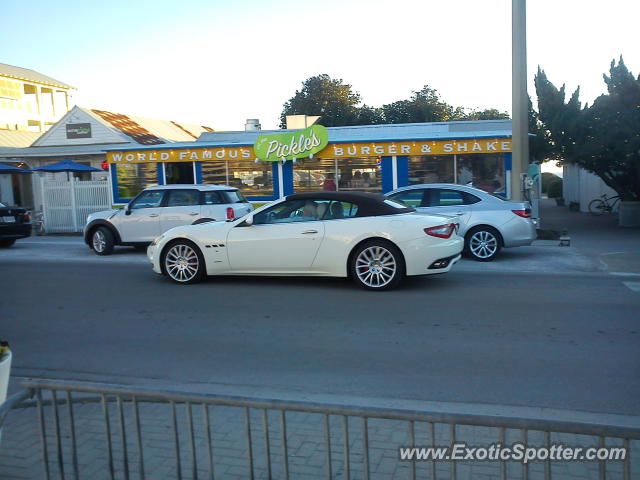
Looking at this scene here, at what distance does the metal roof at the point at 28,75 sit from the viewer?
4731 centimetres

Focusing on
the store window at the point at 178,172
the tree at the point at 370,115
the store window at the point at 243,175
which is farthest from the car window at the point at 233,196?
the tree at the point at 370,115

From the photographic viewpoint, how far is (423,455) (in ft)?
10.9

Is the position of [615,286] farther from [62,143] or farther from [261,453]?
[62,143]

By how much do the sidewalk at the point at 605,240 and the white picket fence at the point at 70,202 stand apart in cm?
1417

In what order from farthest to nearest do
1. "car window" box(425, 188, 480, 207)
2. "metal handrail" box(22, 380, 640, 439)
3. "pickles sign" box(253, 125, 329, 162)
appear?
"pickles sign" box(253, 125, 329, 162), "car window" box(425, 188, 480, 207), "metal handrail" box(22, 380, 640, 439)

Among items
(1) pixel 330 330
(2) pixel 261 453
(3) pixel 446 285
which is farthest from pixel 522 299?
(2) pixel 261 453

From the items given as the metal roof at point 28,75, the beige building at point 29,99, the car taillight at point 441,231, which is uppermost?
the metal roof at point 28,75

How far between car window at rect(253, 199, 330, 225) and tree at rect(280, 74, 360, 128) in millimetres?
40554

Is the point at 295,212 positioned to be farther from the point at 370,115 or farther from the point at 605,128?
the point at 370,115

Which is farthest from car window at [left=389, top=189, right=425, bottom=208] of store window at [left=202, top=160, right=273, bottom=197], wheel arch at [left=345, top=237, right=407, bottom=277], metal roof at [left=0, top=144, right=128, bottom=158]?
metal roof at [left=0, top=144, right=128, bottom=158]

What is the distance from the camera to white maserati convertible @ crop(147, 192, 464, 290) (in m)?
9.38

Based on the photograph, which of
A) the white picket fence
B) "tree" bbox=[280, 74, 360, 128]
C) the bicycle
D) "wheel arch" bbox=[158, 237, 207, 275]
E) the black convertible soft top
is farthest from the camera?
"tree" bbox=[280, 74, 360, 128]

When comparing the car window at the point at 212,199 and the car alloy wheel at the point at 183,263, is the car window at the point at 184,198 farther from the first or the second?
the car alloy wheel at the point at 183,263

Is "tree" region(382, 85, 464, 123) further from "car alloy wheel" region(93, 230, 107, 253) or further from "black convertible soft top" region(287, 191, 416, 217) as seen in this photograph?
"black convertible soft top" region(287, 191, 416, 217)
